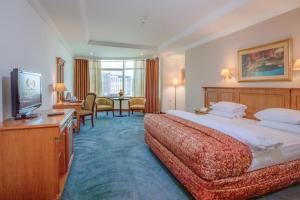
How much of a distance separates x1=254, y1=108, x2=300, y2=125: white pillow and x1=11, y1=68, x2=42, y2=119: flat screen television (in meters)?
3.25

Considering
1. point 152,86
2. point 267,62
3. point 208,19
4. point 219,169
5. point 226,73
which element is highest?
point 208,19

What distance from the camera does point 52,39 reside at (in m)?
4.40

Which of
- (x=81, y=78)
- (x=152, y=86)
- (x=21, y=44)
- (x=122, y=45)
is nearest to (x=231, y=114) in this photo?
(x=21, y=44)

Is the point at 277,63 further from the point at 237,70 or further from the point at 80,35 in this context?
the point at 80,35

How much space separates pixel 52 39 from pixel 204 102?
395 centimetres

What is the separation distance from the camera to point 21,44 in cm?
263

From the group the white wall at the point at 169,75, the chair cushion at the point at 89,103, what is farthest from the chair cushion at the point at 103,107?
the white wall at the point at 169,75

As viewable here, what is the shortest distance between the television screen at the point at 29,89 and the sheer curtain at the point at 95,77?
19.5 ft

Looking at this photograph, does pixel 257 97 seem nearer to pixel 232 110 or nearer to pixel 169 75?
pixel 232 110

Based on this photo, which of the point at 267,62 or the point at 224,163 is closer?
the point at 224,163

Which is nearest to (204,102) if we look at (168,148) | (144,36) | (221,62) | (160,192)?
(221,62)

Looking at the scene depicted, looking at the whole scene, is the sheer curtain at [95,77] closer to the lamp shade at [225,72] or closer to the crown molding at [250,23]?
the crown molding at [250,23]

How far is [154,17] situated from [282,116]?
9.71 ft

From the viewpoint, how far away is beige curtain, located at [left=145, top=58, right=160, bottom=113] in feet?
27.1
